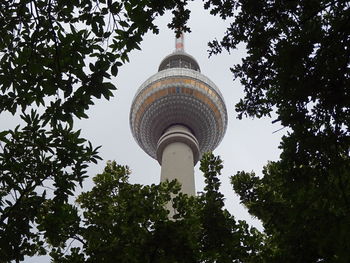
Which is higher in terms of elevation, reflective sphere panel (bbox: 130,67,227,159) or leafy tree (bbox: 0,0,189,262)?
reflective sphere panel (bbox: 130,67,227,159)

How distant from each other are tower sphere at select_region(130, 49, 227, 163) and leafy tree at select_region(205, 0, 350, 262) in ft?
120

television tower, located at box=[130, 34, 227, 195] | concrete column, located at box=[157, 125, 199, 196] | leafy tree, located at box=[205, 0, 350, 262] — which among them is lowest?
leafy tree, located at box=[205, 0, 350, 262]

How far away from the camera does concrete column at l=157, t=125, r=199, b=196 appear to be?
123 ft

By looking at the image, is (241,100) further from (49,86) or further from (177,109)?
(177,109)

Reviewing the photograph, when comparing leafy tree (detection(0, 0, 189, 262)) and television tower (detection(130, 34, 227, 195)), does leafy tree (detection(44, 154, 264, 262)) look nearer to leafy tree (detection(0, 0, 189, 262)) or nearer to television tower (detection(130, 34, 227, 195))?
leafy tree (detection(0, 0, 189, 262))

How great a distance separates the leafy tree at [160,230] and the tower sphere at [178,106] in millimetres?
32100

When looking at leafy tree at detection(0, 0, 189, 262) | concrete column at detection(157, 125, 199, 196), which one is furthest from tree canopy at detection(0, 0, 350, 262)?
concrete column at detection(157, 125, 199, 196)

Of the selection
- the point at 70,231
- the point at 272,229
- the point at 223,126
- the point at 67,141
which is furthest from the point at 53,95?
the point at 223,126

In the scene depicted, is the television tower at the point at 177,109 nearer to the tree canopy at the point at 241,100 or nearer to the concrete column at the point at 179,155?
the concrete column at the point at 179,155

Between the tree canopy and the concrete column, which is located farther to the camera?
the concrete column

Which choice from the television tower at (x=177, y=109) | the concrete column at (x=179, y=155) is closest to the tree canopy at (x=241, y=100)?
the concrete column at (x=179, y=155)

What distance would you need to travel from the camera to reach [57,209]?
6.25 metres

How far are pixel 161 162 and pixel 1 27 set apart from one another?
1436 inches

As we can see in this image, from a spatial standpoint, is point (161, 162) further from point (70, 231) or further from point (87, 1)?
point (87, 1)
